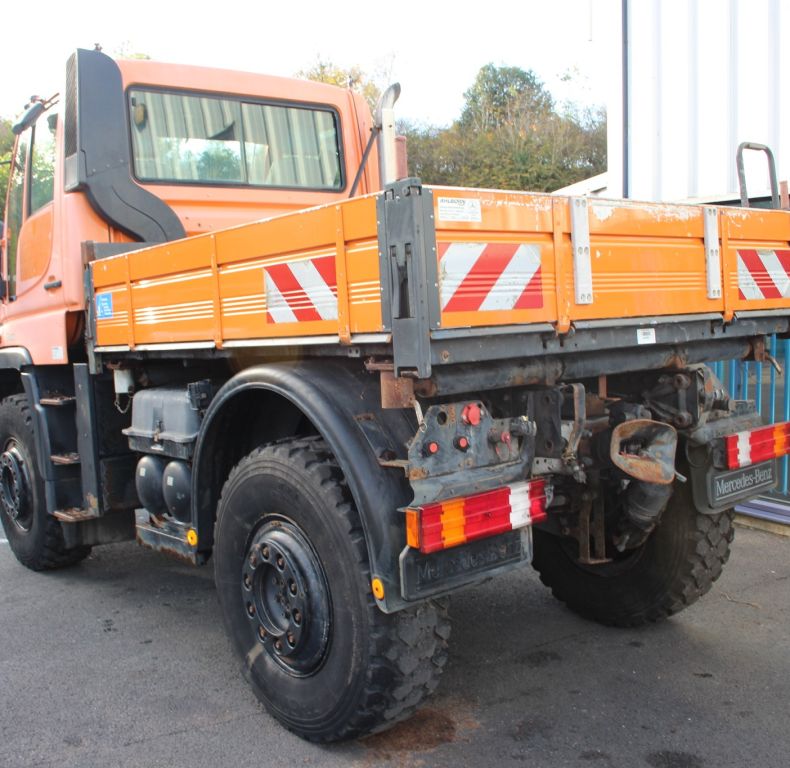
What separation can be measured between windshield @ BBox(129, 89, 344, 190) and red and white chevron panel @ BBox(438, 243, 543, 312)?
281cm

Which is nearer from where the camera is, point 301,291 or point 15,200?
point 301,291

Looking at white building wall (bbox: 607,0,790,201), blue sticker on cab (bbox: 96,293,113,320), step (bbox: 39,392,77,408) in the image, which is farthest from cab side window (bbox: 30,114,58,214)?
white building wall (bbox: 607,0,790,201)

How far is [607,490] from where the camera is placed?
389 cm

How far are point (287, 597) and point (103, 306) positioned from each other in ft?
6.59

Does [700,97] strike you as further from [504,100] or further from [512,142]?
[504,100]

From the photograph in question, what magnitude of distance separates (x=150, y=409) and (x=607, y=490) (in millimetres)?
2257

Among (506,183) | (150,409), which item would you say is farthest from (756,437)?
(506,183)

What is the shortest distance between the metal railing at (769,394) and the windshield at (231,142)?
121 inches

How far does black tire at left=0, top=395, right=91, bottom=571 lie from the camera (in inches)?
204

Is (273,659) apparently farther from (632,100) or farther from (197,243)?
(632,100)

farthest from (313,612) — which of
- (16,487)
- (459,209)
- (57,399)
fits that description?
(16,487)

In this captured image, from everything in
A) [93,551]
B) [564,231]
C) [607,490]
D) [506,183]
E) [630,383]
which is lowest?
[93,551]

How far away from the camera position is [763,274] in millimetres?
3596

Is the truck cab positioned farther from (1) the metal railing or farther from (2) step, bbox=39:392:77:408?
(1) the metal railing
